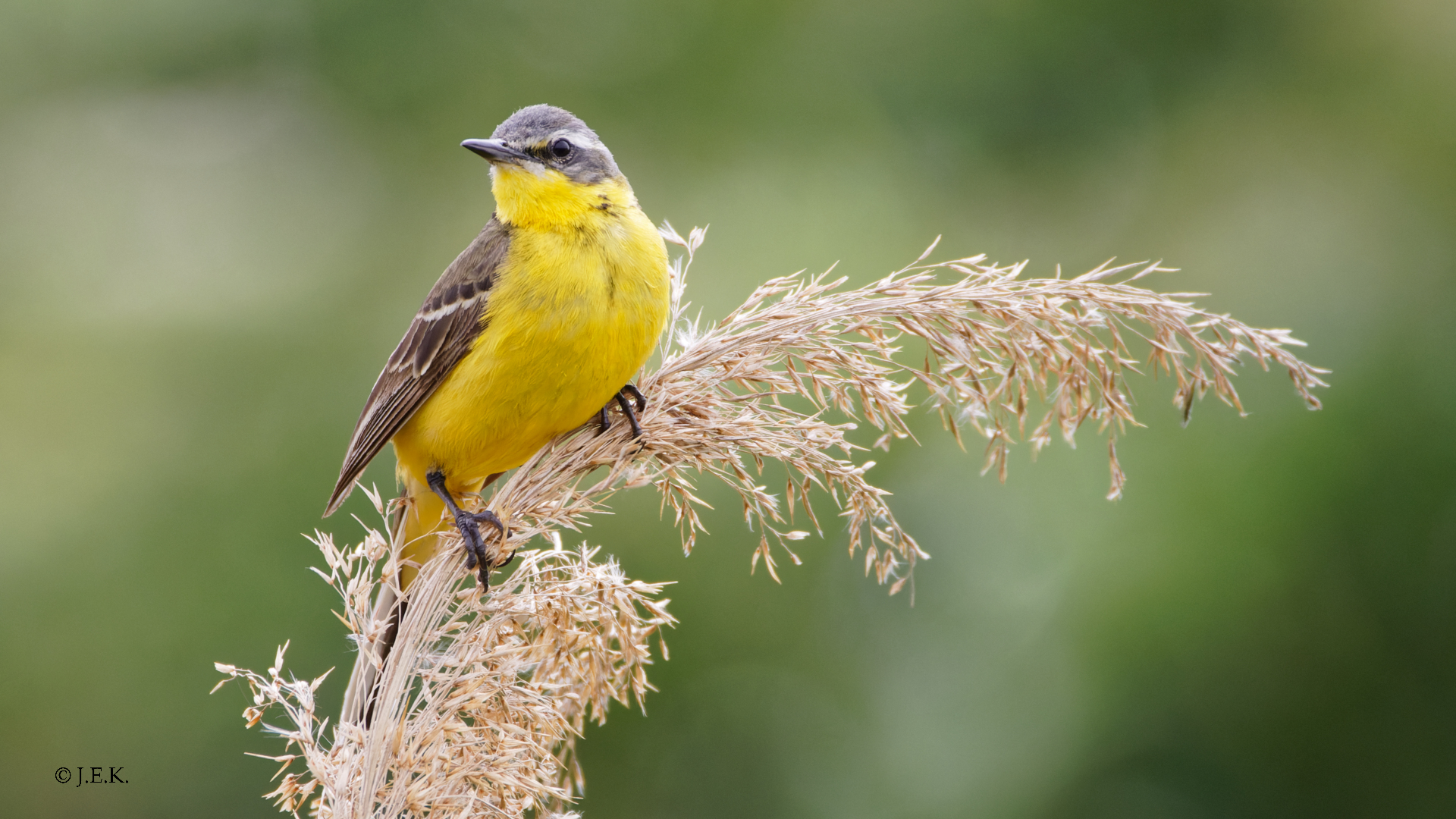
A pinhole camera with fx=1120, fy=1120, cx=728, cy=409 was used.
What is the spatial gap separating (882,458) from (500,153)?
2.78m

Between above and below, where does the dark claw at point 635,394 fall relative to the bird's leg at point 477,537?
above

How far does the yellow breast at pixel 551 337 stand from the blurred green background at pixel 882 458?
221cm

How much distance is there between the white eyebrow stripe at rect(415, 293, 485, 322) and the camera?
3283mm

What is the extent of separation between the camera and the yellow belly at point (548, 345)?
117 inches

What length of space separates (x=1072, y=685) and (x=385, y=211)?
5.11 metres

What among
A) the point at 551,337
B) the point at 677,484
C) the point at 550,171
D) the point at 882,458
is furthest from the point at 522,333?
the point at 882,458

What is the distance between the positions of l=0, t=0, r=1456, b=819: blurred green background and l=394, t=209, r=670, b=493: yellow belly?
2.23 metres

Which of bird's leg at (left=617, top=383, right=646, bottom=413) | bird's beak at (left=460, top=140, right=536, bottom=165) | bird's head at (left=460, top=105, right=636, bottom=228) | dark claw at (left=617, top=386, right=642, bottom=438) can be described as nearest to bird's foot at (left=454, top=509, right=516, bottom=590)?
dark claw at (left=617, top=386, right=642, bottom=438)

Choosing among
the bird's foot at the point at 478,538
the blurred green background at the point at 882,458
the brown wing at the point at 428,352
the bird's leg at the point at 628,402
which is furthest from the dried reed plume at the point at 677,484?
the blurred green background at the point at 882,458

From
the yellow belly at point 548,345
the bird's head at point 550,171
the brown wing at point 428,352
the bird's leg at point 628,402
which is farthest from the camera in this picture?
the bird's head at point 550,171

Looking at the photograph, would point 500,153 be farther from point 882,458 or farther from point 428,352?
point 882,458

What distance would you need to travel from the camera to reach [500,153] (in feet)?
11.6

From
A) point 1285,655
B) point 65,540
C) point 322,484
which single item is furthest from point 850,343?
point 65,540

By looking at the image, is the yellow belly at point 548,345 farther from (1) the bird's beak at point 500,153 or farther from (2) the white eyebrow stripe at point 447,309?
(1) the bird's beak at point 500,153
